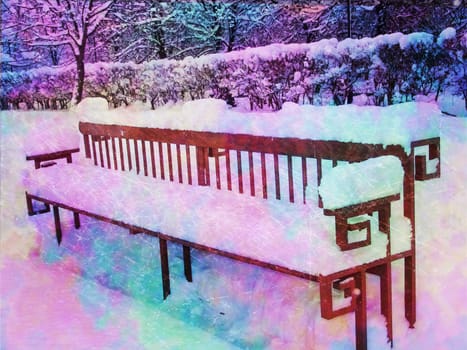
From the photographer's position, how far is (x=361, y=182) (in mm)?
1961

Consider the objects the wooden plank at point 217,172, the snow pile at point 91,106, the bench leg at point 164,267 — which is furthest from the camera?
the snow pile at point 91,106

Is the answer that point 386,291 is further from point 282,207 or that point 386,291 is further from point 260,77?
point 260,77

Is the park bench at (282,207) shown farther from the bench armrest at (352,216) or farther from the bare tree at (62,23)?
the bare tree at (62,23)

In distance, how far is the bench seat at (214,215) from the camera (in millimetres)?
2039

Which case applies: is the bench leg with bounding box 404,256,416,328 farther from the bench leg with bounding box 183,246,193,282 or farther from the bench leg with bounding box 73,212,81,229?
the bench leg with bounding box 73,212,81,229

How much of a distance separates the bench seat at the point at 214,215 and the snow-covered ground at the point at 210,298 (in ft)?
1.20

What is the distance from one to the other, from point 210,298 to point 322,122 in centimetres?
98

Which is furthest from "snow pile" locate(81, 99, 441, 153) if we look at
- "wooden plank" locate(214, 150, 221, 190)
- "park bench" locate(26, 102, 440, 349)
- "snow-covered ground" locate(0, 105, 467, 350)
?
"snow-covered ground" locate(0, 105, 467, 350)

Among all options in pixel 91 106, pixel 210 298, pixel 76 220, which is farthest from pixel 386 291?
pixel 91 106

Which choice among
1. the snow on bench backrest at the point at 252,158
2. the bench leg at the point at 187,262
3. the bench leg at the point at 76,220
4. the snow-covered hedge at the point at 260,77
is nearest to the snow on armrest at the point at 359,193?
the snow on bench backrest at the point at 252,158

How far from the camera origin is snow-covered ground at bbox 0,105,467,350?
233 centimetres

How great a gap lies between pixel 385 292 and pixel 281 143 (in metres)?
0.95

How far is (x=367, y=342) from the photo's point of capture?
7.12 feet

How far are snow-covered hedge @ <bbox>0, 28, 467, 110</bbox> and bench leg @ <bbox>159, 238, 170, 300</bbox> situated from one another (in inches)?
85.3
